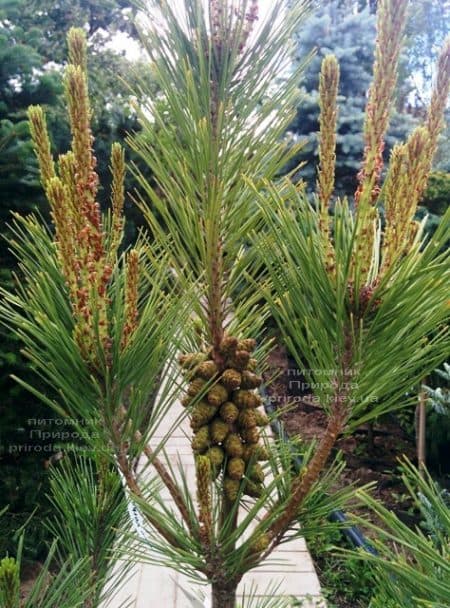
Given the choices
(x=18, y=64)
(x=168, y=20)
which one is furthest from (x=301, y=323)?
(x=18, y=64)

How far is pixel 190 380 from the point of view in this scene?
0.77 metres

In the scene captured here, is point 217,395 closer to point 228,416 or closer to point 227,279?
point 228,416

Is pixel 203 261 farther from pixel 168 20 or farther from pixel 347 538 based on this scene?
pixel 347 538

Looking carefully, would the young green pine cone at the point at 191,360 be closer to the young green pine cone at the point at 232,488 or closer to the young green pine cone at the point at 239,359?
the young green pine cone at the point at 239,359

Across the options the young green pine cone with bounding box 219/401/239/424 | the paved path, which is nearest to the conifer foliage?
the young green pine cone with bounding box 219/401/239/424

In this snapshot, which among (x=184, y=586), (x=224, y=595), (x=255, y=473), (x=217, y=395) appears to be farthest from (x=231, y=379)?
(x=184, y=586)

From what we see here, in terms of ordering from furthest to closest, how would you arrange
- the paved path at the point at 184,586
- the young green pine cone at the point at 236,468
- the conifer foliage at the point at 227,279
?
the paved path at the point at 184,586
the young green pine cone at the point at 236,468
the conifer foliage at the point at 227,279

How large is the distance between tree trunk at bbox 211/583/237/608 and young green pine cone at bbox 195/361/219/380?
29cm

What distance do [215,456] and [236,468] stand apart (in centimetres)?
3

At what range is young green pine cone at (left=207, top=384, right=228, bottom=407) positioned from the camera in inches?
27.8

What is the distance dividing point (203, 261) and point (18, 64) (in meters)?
2.53

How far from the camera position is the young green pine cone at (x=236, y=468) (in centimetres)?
69

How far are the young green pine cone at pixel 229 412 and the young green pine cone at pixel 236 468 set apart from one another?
49 millimetres

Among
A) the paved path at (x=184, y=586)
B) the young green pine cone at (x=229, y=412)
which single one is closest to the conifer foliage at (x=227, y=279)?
the young green pine cone at (x=229, y=412)
